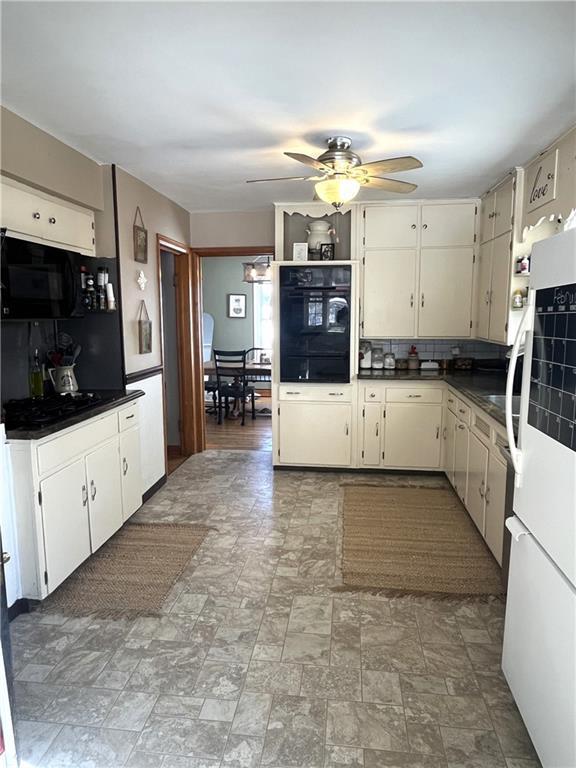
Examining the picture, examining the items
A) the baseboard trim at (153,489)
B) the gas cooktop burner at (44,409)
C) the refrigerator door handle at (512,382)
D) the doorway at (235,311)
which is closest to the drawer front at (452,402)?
the refrigerator door handle at (512,382)

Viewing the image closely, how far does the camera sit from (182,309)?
4938 millimetres

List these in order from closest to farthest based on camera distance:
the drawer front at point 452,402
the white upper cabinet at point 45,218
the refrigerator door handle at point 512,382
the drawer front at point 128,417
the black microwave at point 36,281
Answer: the refrigerator door handle at point 512,382 < the black microwave at point 36,281 < the white upper cabinet at point 45,218 < the drawer front at point 128,417 < the drawer front at point 452,402

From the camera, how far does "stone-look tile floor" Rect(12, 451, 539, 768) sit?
168cm

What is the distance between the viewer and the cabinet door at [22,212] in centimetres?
252

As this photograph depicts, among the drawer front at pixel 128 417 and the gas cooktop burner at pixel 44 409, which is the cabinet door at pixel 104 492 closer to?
the drawer front at pixel 128 417

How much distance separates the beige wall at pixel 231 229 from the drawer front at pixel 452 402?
2219mm

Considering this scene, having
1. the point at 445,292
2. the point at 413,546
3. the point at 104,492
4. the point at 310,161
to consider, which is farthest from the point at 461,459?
the point at 104,492

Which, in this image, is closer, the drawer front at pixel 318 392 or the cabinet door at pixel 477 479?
the cabinet door at pixel 477 479

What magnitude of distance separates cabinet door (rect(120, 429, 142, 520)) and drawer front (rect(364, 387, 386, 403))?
1997mm

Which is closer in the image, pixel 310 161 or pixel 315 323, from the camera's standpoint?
pixel 310 161

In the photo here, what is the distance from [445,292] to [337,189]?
2.00 metres

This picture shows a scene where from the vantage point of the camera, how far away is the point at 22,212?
263 cm

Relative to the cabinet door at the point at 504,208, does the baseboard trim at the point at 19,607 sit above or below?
below

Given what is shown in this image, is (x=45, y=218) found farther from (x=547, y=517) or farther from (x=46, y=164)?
(x=547, y=517)
